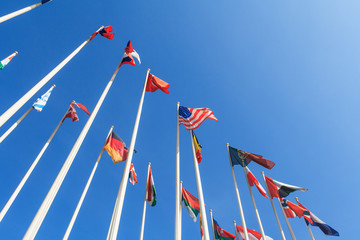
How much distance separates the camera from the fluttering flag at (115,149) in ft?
40.0

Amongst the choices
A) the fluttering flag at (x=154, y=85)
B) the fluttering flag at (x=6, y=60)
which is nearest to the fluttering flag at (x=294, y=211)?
the fluttering flag at (x=154, y=85)

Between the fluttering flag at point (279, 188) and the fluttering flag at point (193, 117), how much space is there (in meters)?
6.52

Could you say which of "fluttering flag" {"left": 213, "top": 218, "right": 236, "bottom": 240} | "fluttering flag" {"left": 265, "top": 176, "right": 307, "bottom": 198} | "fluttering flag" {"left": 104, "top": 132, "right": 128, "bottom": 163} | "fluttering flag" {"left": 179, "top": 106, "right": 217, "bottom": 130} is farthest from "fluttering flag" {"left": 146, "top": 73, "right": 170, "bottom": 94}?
"fluttering flag" {"left": 213, "top": 218, "right": 236, "bottom": 240}

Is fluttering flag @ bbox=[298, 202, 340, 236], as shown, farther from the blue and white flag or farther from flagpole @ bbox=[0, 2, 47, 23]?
flagpole @ bbox=[0, 2, 47, 23]

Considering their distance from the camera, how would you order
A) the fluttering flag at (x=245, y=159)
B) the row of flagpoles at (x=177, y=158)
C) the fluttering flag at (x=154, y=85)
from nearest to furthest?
1. the row of flagpoles at (x=177, y=158)
2. the fluttering flag at (x=154, y=85)
3. the fluttering flag at (x=245, y=159)

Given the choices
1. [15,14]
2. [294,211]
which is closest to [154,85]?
[15,14]

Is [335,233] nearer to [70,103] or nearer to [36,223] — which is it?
[36,223]

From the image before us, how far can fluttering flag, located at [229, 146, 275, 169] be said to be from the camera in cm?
1302

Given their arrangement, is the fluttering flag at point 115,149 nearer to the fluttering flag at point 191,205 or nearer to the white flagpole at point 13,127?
the fluttering flag at point 191,205

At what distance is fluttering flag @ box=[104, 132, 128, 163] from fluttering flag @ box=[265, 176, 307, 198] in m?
9.91

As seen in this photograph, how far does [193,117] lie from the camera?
474 inches

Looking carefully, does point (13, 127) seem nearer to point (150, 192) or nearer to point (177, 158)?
point (150, 192)

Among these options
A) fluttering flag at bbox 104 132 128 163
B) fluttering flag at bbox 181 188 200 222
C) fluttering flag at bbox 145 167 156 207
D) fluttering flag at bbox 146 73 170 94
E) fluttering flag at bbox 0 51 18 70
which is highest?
fluttering flag at bbox 0 51 18 70

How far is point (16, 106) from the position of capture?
7.74m
